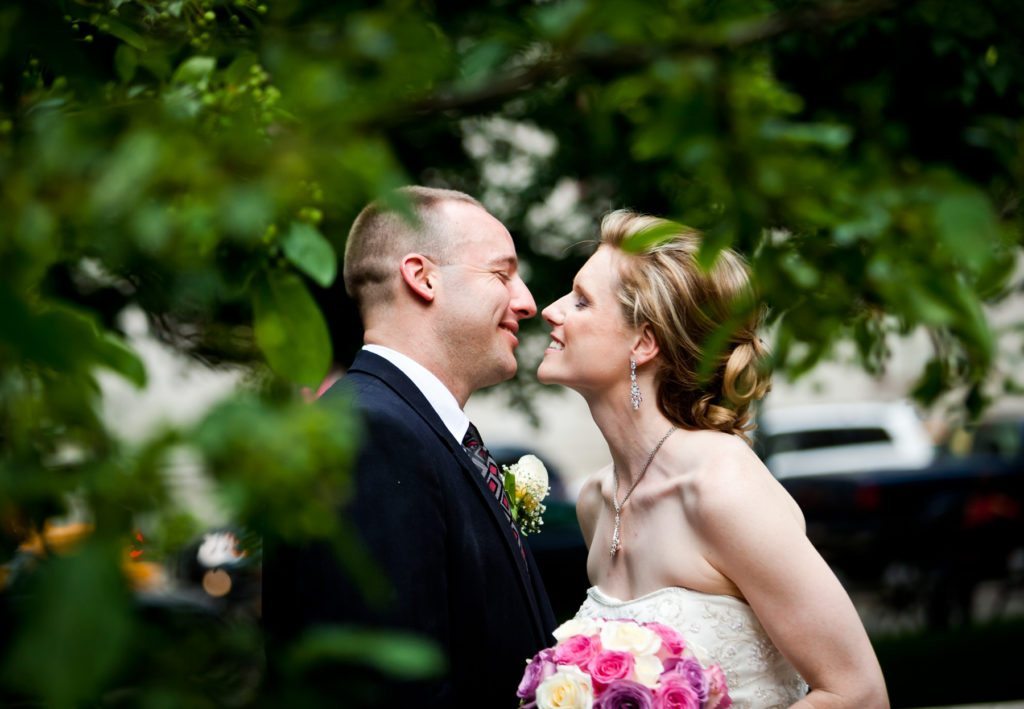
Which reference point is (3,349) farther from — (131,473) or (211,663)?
(211,663)

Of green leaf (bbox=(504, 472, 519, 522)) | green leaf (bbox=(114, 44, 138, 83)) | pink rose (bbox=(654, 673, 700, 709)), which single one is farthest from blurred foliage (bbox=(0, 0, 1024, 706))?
green leaf (bbox=(504, 472, 519, 522))

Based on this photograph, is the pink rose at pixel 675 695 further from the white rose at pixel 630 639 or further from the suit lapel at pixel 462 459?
the suit lapel at pixel 462 459

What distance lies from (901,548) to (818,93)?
32.3 ft

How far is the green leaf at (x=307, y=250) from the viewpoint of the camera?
150 cm

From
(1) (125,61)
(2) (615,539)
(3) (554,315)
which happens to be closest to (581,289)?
(3) (554,315)

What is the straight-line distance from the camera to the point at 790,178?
3.94 ft

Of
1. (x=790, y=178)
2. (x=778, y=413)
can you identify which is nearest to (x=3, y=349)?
(x=790, y=178)

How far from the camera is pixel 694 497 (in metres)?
3.15

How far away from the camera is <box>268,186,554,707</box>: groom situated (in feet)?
9.27

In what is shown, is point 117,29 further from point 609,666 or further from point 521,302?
point 521,302

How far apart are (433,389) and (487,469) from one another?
29cm

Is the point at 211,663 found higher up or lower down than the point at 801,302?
lower down

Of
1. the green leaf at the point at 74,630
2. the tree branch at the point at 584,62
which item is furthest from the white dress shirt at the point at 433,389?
the green leaf at the point at 74,630

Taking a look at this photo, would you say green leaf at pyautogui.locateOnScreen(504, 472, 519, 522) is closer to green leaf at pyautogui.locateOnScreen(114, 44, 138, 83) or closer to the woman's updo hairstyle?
the woman's updo hairstyle
